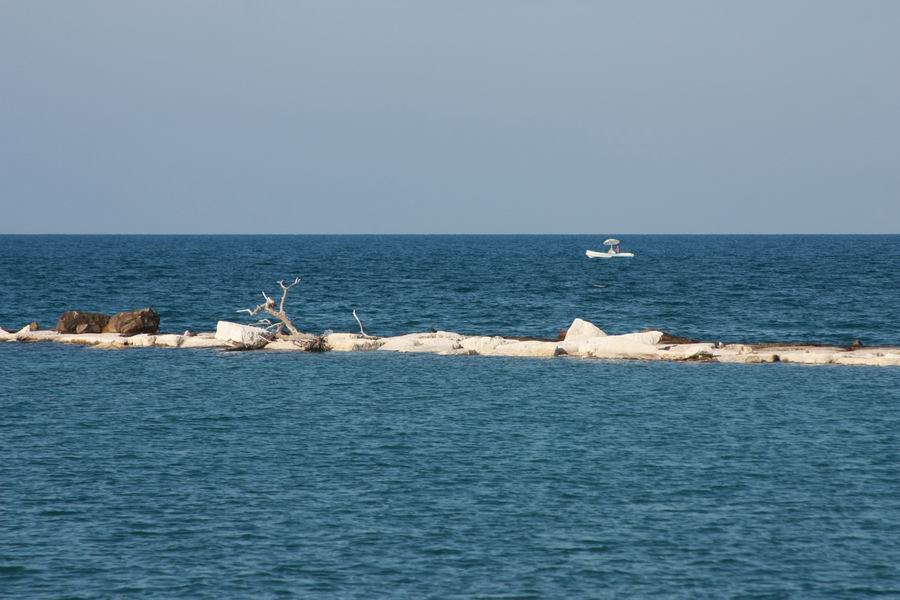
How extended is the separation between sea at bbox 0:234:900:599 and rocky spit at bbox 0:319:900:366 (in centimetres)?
127

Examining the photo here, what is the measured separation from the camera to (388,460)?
28.0 meters

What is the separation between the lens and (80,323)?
55.3 metres

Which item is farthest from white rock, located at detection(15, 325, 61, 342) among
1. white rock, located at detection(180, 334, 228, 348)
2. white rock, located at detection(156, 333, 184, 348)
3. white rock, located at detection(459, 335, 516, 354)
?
white rock, located at detection(459, 335, 516, 354)

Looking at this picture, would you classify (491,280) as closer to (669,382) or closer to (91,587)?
(669,382)

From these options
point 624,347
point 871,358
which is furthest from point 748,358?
point 624,347

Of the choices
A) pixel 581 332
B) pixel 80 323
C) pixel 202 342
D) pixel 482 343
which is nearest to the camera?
pixel 482 343

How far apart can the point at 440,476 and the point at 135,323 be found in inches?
1275

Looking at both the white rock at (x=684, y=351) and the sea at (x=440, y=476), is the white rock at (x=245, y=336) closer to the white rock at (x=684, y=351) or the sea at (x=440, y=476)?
the sea at (x=440, y=476)

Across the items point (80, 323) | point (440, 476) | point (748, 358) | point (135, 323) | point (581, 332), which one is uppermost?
point (581, 332)

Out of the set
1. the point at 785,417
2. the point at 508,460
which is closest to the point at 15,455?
the point at 508,460

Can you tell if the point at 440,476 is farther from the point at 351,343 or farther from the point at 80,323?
the point at 80,323

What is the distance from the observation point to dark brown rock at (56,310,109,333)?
2163 inches

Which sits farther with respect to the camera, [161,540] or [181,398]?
[181,398]

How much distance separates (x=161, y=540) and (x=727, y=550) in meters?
10.8
